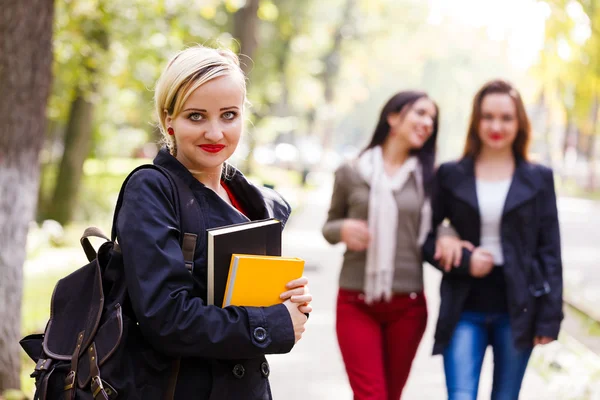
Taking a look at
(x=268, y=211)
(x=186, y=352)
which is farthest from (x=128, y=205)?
(x=268, y=211)

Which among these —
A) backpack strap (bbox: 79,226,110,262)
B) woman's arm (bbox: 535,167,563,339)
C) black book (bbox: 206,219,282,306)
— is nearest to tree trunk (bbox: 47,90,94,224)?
woman's arm (bbox: 535,167,563,339)

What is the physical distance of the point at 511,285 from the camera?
421 cm

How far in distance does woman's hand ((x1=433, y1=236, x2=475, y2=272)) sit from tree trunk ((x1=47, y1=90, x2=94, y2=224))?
43.5 feet

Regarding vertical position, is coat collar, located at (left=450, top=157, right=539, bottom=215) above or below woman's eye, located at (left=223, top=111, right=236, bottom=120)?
below

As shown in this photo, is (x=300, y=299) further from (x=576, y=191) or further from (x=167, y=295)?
(x=576, y=191)

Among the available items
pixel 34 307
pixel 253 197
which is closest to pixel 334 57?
pixel 34 307

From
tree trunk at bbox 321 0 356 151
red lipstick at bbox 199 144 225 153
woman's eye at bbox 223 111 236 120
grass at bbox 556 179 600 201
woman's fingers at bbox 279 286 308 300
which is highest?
tree trunk at bbox 321 0 356 151

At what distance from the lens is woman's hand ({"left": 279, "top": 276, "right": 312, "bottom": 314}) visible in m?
2.44

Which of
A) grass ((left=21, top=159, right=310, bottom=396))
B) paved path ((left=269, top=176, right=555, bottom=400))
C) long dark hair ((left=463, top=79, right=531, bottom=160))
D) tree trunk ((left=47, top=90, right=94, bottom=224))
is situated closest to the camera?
long dark hair ((left=463, top=79, right=531, bottom=160))

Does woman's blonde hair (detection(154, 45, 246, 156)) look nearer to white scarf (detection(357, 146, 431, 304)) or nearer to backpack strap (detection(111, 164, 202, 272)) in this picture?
backpack strap (detection(111, 164, 202, 272))

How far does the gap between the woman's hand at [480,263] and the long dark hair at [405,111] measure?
0.61 m

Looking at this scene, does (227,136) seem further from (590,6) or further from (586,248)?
(586,248)

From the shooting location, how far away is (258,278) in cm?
239

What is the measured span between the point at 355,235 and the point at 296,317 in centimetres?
247
